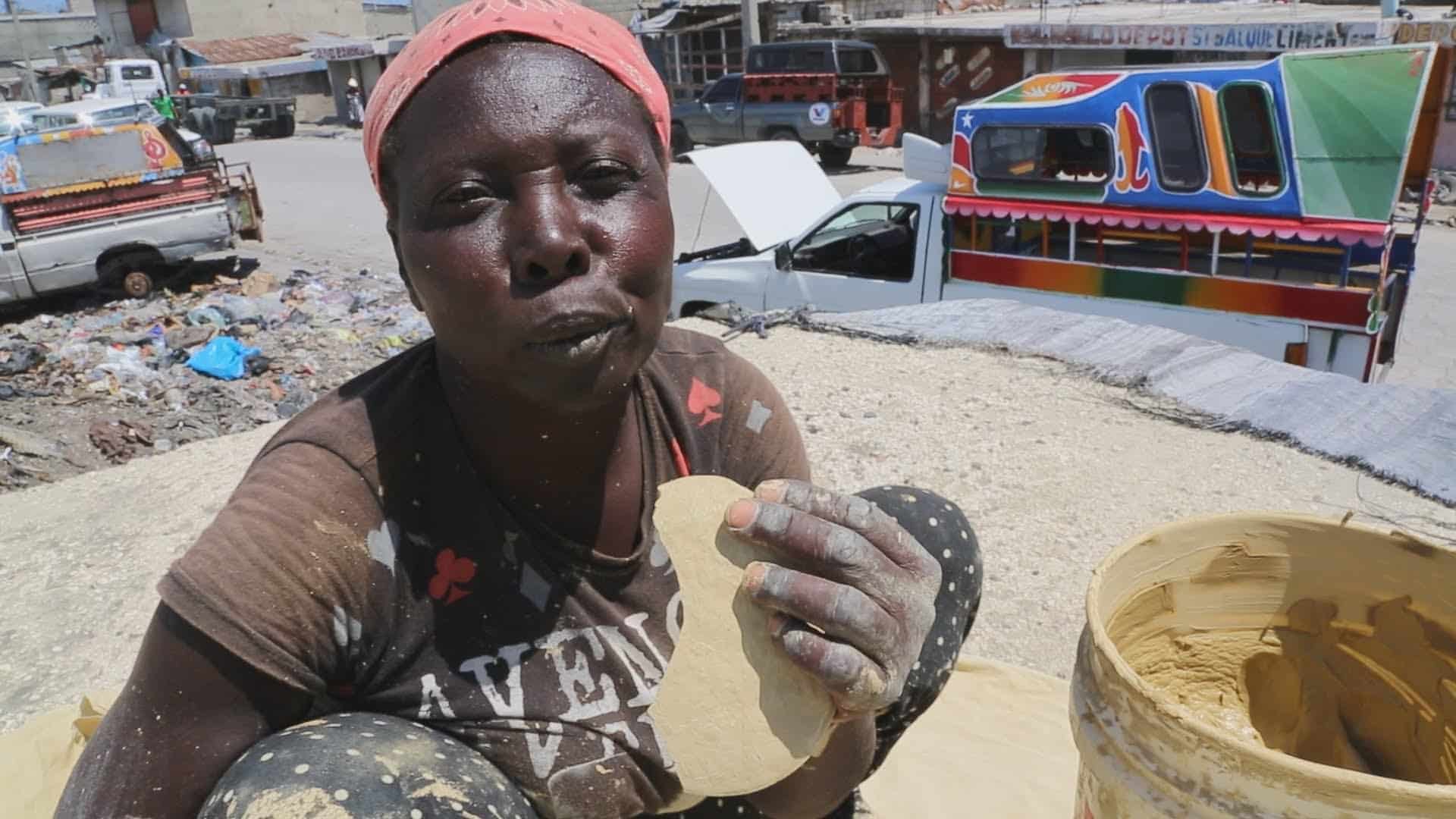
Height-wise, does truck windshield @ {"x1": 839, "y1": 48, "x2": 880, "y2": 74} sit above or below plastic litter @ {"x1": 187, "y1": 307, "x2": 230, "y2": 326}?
above

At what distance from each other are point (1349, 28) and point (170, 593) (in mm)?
15735

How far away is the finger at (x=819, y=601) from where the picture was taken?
49.3 inches

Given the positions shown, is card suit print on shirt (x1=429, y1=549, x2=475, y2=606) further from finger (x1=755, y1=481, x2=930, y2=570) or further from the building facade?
the building facade

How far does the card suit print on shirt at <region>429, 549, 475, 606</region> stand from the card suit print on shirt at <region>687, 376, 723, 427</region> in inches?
17.8

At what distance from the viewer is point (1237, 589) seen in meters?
1.45

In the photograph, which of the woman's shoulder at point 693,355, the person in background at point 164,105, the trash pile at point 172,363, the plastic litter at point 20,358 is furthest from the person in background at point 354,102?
the woman's shoulder at point 693,355

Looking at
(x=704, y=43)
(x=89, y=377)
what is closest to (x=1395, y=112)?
(x=89, y=377)

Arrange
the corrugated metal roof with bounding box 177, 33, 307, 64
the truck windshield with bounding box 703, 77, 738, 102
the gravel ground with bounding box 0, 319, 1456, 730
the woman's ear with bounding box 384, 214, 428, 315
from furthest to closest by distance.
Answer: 1. the corrugated metal roof with bounding box 177, 33, 307, 64
2. the truck windshield with bounding box 703, 77, 738, 102
3. the gravel ground with bounding box 0, 319, 1456, 730
4. the woman's ear with bounding box 384, 214, 428, 315

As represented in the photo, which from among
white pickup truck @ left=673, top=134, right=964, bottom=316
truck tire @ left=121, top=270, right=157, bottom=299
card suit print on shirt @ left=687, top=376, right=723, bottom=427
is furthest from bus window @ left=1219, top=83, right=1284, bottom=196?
truck tire @ left=121, top=270, right=157, bottom=299

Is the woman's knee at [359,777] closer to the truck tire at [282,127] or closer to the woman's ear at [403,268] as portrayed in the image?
the woman's ear at [403,268]

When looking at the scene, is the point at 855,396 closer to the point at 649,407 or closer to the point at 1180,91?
the point at 1180,91

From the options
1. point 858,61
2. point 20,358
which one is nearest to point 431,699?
point 20,358

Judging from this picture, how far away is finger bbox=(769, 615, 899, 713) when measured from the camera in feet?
4.16

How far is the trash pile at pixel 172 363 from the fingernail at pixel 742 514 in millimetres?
6162
